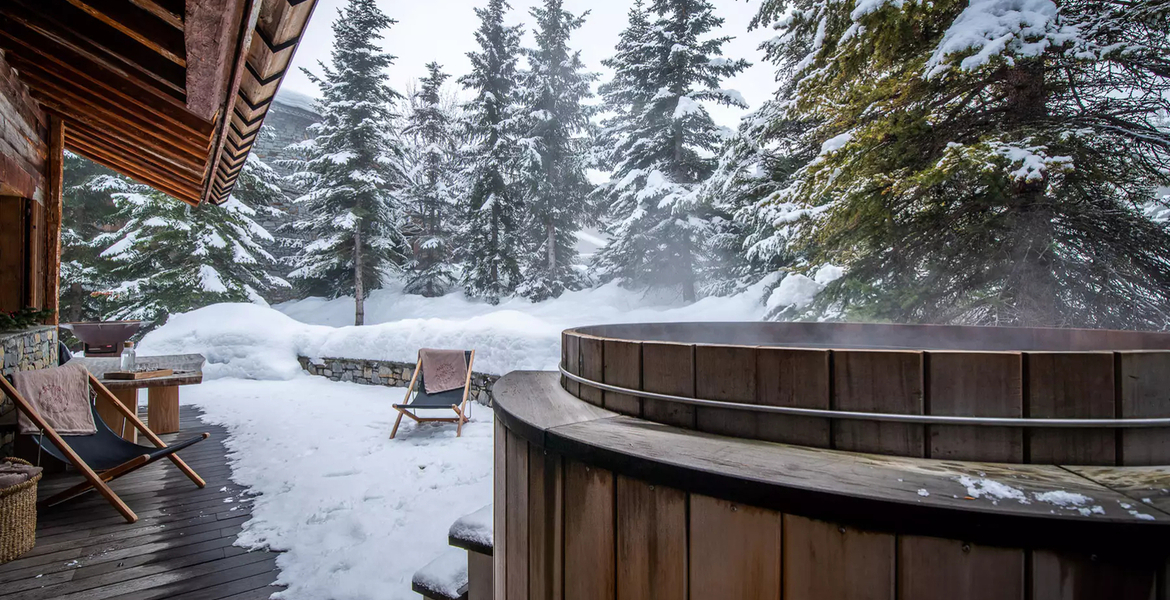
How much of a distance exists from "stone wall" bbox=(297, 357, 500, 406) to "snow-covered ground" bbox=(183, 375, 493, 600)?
45.0 inches

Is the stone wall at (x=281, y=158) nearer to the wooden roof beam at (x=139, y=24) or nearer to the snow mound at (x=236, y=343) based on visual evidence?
the snow mound at (x=236, y=343)

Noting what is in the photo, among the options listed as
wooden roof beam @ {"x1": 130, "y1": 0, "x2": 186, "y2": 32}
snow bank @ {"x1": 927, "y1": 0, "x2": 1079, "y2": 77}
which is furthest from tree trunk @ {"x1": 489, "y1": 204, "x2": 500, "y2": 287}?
wooden roof beam @ {"x1": 130, "y1": 0, "x2": 186, "y2": 32}

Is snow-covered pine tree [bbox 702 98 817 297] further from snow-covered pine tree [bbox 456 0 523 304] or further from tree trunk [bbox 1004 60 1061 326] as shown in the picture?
snow-covered pine tree [bbox 456 0 523 304]

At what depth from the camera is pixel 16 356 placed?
11.4 feet

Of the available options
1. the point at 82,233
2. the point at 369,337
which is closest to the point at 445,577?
the point at 369,337

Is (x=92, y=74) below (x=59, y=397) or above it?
above

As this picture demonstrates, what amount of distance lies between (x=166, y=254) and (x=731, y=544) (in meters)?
15.4

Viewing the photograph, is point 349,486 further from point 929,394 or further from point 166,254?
point 166,254

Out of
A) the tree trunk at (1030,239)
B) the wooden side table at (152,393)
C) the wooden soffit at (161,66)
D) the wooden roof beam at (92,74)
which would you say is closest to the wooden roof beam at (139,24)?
the wooden soffit at (161,66)

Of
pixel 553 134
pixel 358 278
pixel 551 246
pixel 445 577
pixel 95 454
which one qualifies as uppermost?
pixel 553 134

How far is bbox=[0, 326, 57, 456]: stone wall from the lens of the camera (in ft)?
10.5

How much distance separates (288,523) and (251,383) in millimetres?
5865

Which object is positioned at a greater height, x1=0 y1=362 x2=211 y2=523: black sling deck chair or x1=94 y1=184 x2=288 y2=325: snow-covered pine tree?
x1=94 y1=184 x2=288 y2=325: snow-covered pine tree

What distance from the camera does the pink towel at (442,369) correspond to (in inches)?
218
